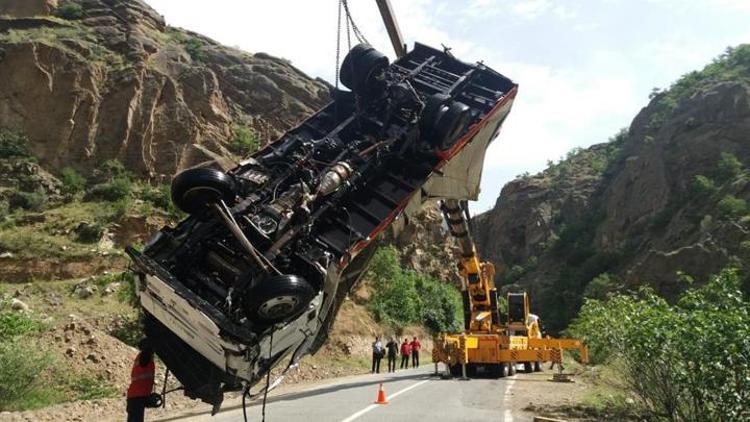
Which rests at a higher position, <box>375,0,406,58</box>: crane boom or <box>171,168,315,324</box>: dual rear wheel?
<box>375,0,406,58</box>: crane boom

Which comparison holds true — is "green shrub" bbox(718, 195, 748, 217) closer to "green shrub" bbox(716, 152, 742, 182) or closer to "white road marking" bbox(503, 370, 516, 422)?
"green shrub" bbox(716, 152, 742, 182)

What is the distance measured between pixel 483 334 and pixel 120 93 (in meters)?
25.9

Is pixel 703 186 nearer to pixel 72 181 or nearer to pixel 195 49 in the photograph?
pixel 195 49

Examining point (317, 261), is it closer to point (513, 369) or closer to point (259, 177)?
point (259, 177)

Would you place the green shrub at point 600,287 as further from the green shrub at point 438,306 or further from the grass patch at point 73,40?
the grass patch at point 73,40

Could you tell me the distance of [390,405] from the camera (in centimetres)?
1026

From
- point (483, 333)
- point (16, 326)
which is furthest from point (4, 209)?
point (483, 333)

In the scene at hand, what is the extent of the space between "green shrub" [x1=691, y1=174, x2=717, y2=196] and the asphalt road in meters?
46.3

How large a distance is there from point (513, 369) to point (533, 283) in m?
56.8

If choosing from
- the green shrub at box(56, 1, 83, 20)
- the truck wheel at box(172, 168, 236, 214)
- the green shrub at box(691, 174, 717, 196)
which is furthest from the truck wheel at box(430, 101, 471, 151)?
the green shrub at box(691, 174, 717, 196)

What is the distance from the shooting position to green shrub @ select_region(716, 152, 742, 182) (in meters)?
52.4

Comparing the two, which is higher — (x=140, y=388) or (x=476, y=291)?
(x=476, y=291)

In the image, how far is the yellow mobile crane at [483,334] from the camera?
16.9m

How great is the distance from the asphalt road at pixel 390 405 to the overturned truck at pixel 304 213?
151 centimetres
